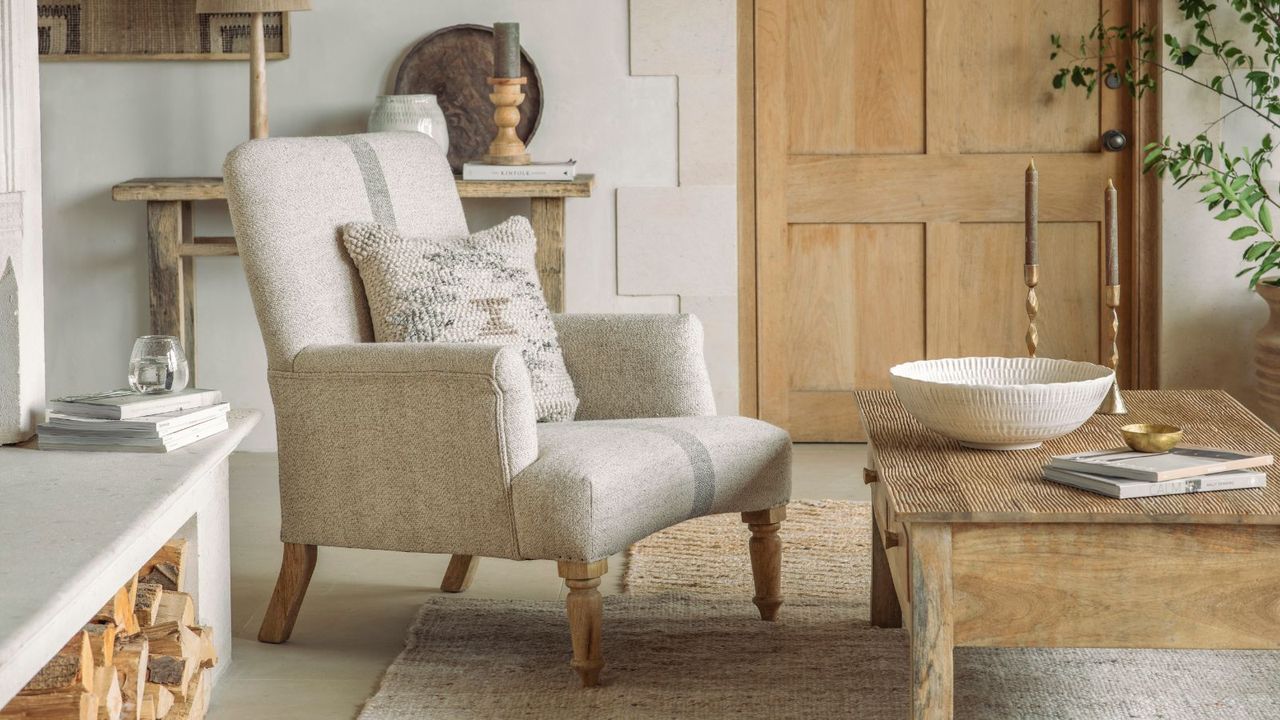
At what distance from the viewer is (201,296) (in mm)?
4250

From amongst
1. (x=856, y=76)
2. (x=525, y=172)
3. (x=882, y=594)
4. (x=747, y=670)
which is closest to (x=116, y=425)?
(x=747, y=670)

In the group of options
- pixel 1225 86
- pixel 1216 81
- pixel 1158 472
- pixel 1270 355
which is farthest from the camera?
pixel 1225 86

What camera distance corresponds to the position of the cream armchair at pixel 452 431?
229 cm

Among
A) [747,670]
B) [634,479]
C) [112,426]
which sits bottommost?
[747,670]

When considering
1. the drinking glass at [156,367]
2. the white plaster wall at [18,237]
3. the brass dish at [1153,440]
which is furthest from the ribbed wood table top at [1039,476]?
the white plaster wall at [18,237]

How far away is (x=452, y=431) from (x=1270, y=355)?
8.14 feet

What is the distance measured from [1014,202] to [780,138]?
70 centimetres

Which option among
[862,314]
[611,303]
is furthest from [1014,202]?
[611,303]

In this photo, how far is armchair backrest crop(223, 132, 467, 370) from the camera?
8.28 feet

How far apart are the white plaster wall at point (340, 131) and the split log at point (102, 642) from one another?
245cm

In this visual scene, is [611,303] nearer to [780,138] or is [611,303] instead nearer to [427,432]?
[780,138]

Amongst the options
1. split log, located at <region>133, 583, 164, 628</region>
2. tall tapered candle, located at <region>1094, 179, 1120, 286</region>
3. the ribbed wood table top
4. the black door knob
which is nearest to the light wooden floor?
split log, located at <region>133, 583, 164, 628</region>

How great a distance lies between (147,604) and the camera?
6.73 feet

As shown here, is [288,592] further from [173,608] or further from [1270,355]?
[1270,355]
